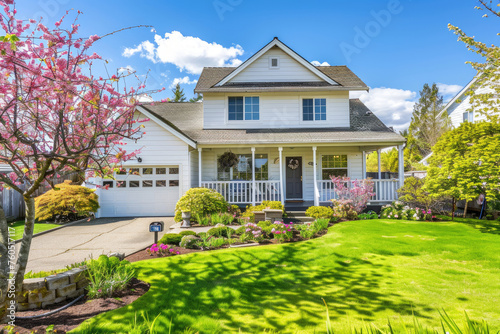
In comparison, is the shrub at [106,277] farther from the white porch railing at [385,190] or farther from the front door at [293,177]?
the front door at [293,177]

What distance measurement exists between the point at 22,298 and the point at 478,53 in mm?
13329

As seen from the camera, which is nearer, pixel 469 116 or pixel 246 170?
pixel 246 170

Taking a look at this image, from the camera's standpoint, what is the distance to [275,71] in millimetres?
13828

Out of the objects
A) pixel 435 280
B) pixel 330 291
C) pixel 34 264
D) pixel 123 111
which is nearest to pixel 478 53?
pixel 435 280

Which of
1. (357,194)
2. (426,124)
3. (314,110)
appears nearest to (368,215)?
(357,194)

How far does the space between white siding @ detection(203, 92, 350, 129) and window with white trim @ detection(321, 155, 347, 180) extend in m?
1.70

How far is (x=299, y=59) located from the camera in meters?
A: 13.6

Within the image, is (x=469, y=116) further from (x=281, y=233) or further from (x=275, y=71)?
(x=281, y=233)

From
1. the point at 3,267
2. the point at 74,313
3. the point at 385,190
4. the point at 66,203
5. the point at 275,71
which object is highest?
the point at 275,71

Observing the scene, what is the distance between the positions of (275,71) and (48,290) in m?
13.0

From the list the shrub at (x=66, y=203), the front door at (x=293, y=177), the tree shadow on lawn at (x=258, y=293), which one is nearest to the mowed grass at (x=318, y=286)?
the tree shadow on lawn at (x=258, y=293)

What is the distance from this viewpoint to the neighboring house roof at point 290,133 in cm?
1148

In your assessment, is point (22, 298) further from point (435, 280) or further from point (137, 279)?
point (435, 280)

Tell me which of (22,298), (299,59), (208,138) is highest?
(299,59)
